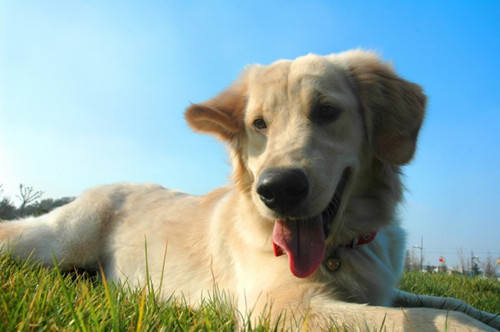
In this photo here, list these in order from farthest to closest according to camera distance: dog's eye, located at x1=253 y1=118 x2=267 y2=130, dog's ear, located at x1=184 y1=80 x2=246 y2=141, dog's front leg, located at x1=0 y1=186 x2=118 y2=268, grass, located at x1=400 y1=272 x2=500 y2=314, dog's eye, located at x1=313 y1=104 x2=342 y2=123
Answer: dog's front leg, located at x1=0 y1=186 x2=118 y2=268 → grass, located at x1=400 y1=272 x2=500 y2=314 → dog's ear, located at x1=184 y1=80 x2=246 y2=141 → dog's eye, located at x1=253 y1=118 x2=267 y2=130 → dog's eye, located at x1=313 y1=104 x2=342 y2=123

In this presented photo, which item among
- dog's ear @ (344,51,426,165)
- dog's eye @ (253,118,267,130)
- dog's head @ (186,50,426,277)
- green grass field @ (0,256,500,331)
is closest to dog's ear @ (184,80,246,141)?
dog's head @ (186,50,426,277)

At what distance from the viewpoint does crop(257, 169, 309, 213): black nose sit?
7.68 feet

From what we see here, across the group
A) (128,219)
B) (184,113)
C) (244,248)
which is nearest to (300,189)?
(244,248)

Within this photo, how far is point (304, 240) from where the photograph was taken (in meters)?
2.60

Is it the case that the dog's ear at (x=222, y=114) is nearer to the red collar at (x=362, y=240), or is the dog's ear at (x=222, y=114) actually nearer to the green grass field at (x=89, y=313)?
the red collar at (x=362, y=240)

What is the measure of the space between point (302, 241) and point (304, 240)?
0.05 feet

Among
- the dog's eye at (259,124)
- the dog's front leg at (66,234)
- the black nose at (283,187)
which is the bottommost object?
the dog's front leg at (66,234)

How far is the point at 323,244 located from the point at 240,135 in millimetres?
1189

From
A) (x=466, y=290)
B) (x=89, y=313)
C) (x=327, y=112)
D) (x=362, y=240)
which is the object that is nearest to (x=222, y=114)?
(x=327, y=112)

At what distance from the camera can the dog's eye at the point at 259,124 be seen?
3.04m

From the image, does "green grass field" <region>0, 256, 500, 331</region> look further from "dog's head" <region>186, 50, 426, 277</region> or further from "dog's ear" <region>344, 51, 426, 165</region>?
"dog's ear" <region>344, 51, 426, 165</region>

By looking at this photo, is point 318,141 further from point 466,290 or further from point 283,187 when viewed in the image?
point 466,290

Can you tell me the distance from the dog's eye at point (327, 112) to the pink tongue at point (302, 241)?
713 mm

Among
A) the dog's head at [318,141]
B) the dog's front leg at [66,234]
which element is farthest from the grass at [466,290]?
the dog's front leg at [66,234]
